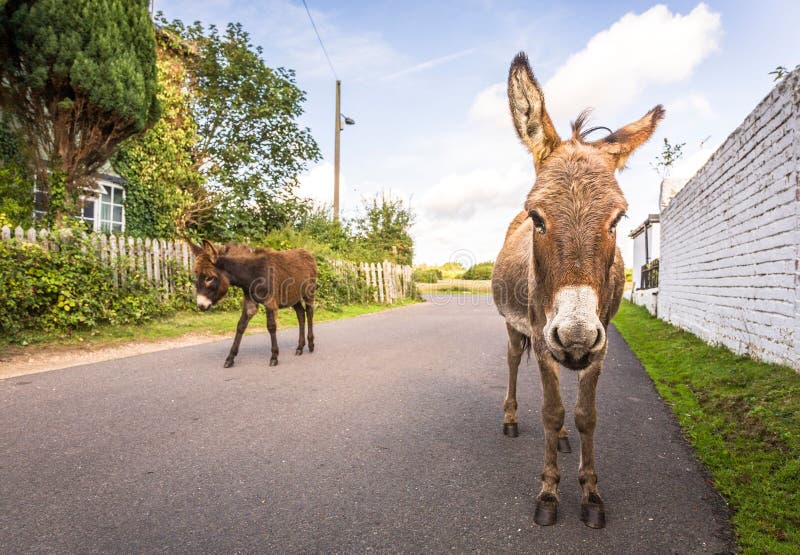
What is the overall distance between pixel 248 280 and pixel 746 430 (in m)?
6.21

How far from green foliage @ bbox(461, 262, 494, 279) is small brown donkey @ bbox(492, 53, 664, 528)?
92.0 ft

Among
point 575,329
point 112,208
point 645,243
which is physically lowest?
point 575,329

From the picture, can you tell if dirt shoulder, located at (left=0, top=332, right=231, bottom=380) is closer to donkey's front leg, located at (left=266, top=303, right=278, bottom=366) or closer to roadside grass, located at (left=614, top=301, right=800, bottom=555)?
donkey's front leg, located at (left=266, top=303, right=278, bottom=366)

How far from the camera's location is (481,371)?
19.6ft

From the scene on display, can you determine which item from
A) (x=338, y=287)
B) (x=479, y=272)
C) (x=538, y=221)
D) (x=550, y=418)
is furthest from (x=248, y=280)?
(x=479, y=272)

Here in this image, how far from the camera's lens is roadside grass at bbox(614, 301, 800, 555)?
7.23ft

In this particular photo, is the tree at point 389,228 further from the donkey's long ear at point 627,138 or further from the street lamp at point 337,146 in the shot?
the donkey's long ear at point 627,138

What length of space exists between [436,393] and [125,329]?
6.89 meters

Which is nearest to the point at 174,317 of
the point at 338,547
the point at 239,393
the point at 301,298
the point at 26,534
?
the point at 301,298

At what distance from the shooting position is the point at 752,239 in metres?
5.36

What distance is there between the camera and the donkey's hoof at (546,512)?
89.1 inches

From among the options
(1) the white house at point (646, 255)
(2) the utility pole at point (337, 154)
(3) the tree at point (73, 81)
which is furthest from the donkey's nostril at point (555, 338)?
(2) the utility pole at point (337, 154)

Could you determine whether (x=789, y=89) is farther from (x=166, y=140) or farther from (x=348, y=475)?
(x=166, y=140)

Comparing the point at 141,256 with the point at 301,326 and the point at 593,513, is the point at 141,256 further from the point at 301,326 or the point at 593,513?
the point at 593,513
